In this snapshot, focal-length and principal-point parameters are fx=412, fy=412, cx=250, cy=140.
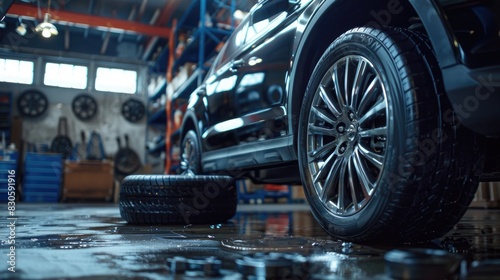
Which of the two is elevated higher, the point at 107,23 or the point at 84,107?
the point at 107,23

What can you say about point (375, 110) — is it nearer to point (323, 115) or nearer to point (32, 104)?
point (323, 115)

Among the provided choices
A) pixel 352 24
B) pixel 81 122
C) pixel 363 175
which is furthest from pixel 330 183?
pixel 81 122

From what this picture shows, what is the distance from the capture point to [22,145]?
11.7 m

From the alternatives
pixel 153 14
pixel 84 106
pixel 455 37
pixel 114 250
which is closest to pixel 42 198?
pixel 84 106

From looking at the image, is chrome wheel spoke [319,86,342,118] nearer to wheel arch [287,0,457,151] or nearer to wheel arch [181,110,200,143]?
wheel arch [287,0,457,151]

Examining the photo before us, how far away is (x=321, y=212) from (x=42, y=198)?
31.0 ft

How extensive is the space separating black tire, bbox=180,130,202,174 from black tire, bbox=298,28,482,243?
182 cm

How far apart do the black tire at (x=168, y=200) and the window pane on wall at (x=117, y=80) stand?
38.5 feet

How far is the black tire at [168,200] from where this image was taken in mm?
2521

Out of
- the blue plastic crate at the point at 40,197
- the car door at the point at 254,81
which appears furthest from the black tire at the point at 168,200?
the blue plastic crate at the point at 40,197

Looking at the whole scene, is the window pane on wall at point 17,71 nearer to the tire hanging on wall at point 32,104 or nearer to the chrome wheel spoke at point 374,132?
the tire hanging on wall at point 32,104

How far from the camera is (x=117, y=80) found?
1392 centimetres

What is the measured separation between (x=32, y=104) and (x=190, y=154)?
10.4 metres

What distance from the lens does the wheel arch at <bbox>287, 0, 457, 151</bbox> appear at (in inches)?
47.4
